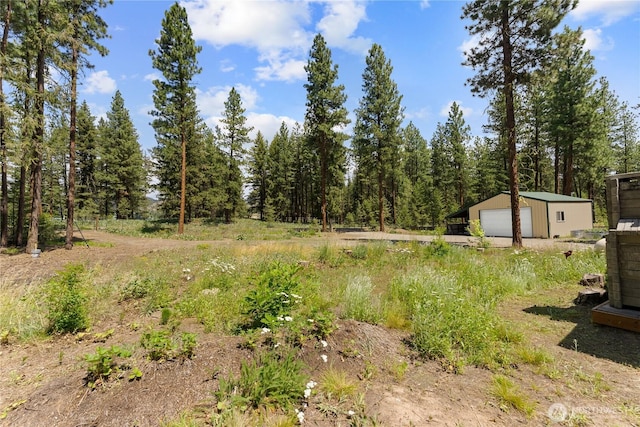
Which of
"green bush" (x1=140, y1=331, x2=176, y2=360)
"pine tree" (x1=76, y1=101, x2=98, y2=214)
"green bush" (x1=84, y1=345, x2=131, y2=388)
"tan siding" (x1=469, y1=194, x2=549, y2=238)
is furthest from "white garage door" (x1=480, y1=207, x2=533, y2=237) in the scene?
"pine tree" (x1=76, y1=101, x2=98, y2=214)

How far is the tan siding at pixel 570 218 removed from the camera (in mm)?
20797

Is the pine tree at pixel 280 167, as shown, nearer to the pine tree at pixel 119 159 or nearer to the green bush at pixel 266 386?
the pine tree at pixel 119 159

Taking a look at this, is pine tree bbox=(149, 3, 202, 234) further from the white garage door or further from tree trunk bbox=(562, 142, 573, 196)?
tree trunk bbox=(562, 142, 573, 196)

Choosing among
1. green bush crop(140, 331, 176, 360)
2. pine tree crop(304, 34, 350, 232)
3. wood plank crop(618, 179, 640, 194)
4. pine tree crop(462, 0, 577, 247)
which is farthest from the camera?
pine tree crop(304, 34, 350, 232)

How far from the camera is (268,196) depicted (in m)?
43.4

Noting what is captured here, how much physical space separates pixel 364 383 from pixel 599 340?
12.8ft

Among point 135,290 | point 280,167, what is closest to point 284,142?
point 280,167

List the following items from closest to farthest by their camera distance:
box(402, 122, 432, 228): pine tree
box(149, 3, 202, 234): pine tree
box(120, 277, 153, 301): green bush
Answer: box(120, 277, 153, 301): green bush, box(149, 3, 202, 234): pine tree, box(402, 122, 432, 228): pine tree

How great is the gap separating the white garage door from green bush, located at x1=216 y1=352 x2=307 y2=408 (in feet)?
80.7

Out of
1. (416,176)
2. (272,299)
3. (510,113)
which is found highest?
(416,176)

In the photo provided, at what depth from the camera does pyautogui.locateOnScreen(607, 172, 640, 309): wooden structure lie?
4.51 metres

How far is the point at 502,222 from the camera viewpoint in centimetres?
2300

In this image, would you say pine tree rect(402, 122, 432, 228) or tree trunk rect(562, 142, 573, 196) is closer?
tree trunk rect(562, 142, 573, 196)

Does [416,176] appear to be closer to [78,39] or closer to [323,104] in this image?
[323,104]
